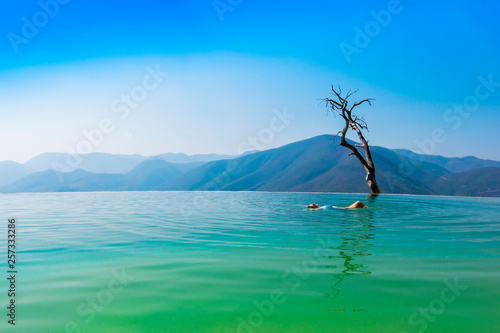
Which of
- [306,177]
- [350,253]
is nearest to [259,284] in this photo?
[350,253]

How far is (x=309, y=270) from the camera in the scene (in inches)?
132

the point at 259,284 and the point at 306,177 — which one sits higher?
the point at 306,177

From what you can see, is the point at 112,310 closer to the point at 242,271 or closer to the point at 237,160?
the point at 242,271

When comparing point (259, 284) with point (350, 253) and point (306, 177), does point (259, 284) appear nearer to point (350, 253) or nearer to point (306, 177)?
point (350, 253)

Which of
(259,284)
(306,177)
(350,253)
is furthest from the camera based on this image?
(306,177)

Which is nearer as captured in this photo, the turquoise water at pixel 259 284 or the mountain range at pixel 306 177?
the turquoise water at pixel 259 284

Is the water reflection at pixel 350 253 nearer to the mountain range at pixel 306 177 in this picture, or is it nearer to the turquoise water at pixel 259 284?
the turquoise water at pixel 259 284

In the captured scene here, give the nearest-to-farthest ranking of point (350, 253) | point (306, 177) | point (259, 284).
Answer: point (259, 284) → point (350, 253) → point (306, 177)

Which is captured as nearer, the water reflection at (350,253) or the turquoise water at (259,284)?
the turquoise water at (259,284)

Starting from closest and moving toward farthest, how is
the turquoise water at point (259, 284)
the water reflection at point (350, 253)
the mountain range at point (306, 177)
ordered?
the turquoise water at point (259, 284)
the water reflection at point (350, 253)
the mountain range at point (306, 177)

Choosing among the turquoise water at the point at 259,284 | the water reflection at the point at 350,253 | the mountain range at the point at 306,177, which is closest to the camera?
the turquoise water at the point at 259,284

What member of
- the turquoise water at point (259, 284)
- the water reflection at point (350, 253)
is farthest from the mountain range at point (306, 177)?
the turquoise water at point (259, 284)

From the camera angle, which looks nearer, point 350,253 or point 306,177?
point 350,253

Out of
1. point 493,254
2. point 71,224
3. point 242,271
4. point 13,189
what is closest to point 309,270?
point 242,271
